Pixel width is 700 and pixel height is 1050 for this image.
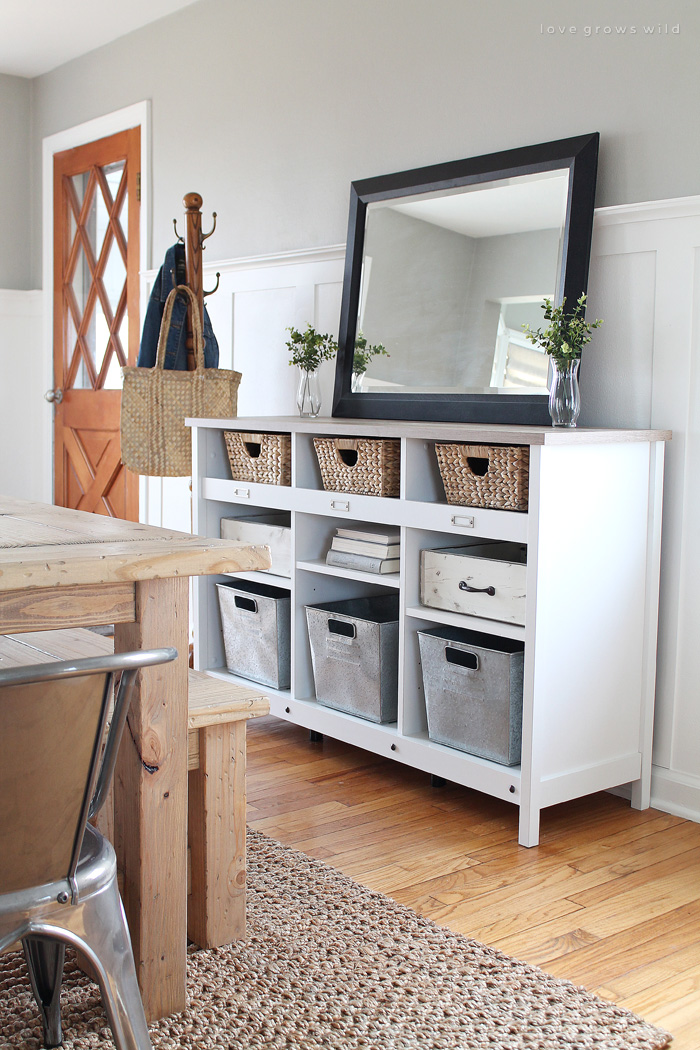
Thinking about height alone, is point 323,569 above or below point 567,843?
above

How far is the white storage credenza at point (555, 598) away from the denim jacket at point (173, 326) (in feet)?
2.68

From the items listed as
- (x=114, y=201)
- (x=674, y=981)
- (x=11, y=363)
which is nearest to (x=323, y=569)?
(x=674, y=981)

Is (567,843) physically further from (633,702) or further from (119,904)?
(119,904)

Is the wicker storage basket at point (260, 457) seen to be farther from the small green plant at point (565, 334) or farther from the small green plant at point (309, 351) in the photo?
the small green plant at point (565, 334)

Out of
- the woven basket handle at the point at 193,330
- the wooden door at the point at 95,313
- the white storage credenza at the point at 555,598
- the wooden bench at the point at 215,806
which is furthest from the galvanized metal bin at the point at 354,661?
the wooden door at the point at 95,313

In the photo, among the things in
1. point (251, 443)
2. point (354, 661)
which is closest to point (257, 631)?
point (354, 661)

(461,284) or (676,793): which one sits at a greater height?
(461,284)

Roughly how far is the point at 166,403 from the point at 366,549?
105 cm

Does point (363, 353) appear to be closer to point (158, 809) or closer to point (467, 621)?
point (467, 621)

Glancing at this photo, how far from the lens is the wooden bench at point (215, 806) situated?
1781mm

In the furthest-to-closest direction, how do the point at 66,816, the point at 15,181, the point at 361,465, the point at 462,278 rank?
the point at 15,181, the point at 462,278, the point at 361,465, the point at 66,816

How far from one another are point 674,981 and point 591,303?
63.7 inches

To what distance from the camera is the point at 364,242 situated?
3238mm

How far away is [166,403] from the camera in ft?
11.3
